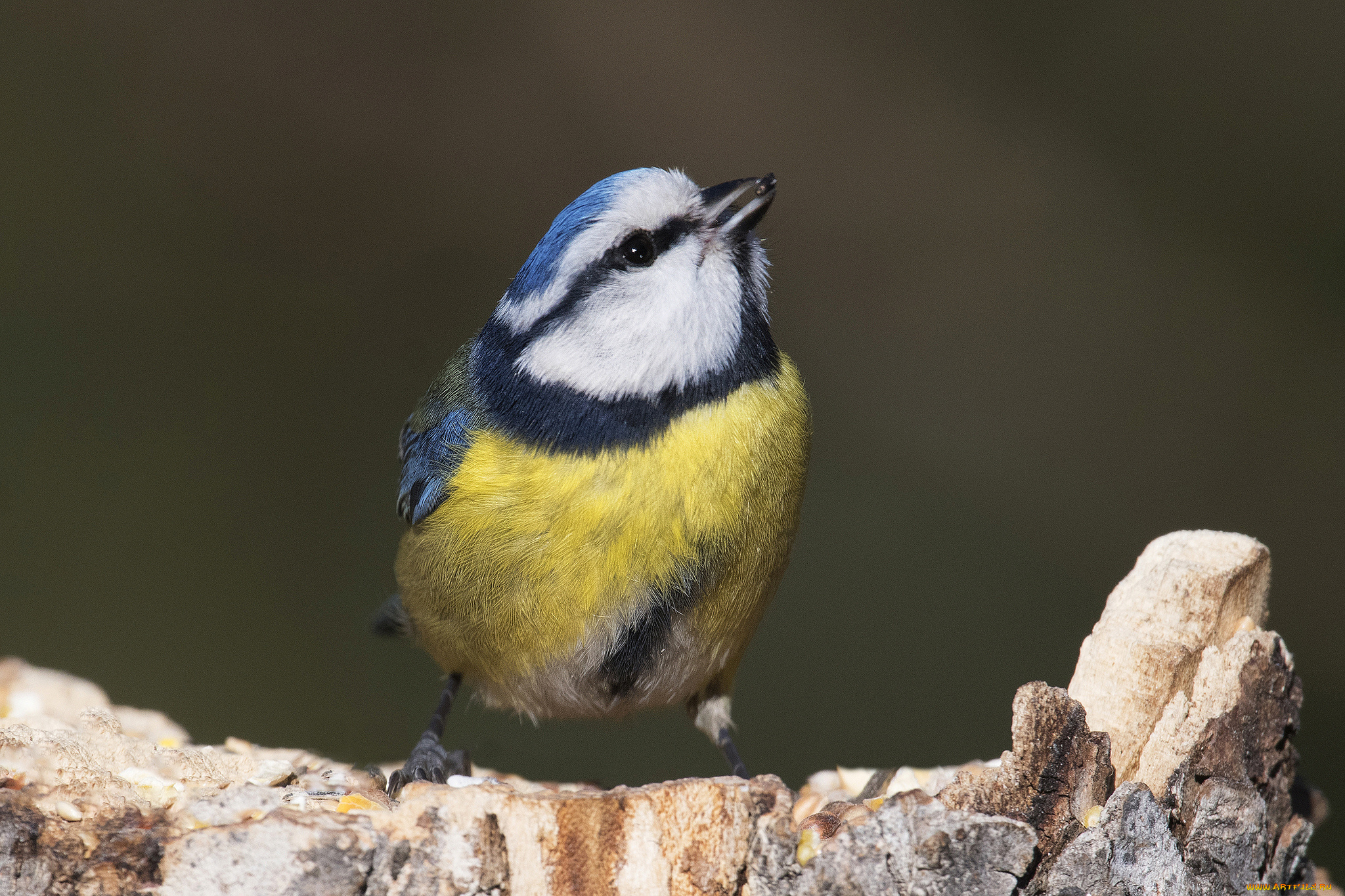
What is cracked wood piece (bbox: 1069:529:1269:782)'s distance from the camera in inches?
61.6

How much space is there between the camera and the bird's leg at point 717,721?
7.63 feet

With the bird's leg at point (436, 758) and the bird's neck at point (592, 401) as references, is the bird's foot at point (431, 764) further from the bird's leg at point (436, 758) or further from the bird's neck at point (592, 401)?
the bird's neck at point (592, 401)

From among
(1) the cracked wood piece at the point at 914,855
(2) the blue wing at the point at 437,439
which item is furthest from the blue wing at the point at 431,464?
(1) the cracked wood piece at the point at 914,855

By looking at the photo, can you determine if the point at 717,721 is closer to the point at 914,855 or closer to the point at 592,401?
the point at 592,401

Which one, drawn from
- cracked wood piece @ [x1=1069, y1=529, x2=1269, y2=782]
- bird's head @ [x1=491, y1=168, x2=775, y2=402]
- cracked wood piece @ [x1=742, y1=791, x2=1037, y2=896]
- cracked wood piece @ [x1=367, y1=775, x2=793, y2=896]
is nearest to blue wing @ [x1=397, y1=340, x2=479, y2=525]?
bird's head @ [x1=491, y1=168, x2=775, y2=402]

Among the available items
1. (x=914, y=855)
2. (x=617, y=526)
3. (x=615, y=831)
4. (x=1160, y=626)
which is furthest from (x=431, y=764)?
(x=1160, y=626)

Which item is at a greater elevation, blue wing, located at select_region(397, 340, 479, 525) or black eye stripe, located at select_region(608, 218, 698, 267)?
black eye stripe, located at select_region(608, 218, 698, 267)

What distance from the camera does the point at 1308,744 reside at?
10.8ft

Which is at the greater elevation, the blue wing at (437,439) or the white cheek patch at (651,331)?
the white cheek patch at (651,331)

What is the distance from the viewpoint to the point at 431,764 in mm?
2271

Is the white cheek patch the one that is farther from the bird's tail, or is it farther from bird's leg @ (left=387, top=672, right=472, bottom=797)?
the bird's tail

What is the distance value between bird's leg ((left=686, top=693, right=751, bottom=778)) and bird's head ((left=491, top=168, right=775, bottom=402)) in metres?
0.80

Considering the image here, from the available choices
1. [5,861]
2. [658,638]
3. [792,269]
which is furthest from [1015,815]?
[792,269]

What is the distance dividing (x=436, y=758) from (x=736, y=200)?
4.24 feet
